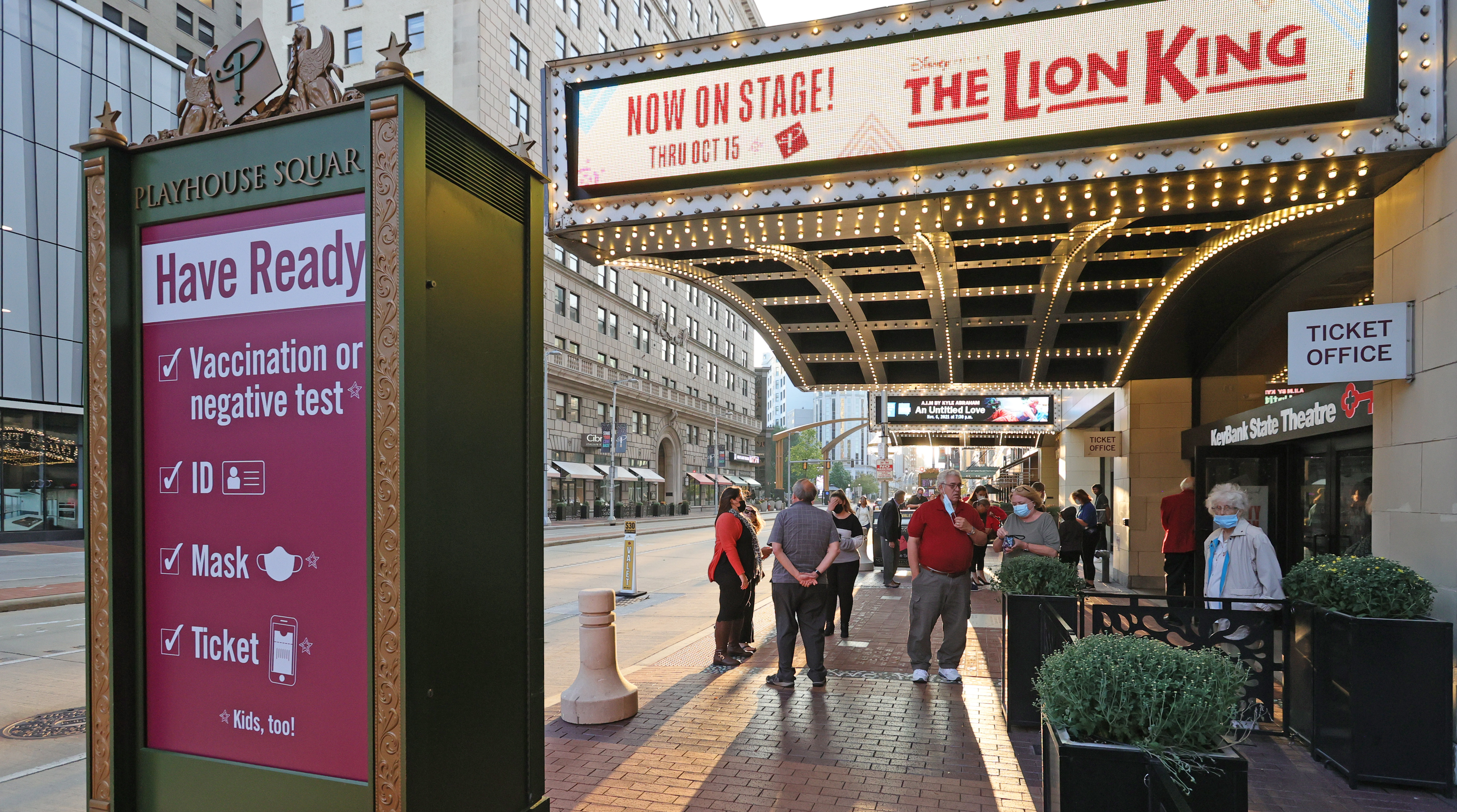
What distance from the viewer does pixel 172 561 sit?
10.6 feet

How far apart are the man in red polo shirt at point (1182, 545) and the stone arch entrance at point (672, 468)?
59111mm

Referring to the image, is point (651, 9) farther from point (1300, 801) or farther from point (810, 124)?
point (1300, 801)

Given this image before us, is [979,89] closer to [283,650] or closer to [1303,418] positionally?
[1303,418]

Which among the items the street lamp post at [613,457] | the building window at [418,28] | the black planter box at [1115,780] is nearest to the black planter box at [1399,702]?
the black planter box at [1115,780]

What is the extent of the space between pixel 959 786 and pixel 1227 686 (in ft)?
8.54

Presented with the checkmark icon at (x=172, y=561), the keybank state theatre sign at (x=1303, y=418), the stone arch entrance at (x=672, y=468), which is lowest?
the stone arch entrance at (x=672, y=468)

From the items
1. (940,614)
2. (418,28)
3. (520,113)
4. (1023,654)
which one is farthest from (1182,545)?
(418,28)

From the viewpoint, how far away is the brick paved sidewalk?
5168 millimetres

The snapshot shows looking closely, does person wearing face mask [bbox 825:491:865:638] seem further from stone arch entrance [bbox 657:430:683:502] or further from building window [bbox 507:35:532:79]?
stone arch entrance [bbox 657:430:683:502]

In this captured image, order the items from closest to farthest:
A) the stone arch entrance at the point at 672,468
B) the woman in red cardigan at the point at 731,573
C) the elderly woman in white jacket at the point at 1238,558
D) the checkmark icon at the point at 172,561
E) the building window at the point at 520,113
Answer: the checkmark icon at the point at 172,561, the elderly woman in white jacket at the point at 1238,558, the woman in red cardigan at the point at 731,573, the building window at the point at 520,113, the stone arch entrance at the point at 672,468

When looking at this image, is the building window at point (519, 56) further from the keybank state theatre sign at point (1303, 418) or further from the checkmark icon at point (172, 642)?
the checkmark icon at point (172, 642)

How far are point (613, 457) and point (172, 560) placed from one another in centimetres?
5098

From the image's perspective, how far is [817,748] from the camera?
20.5 feet

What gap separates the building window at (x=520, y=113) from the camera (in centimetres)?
4534
